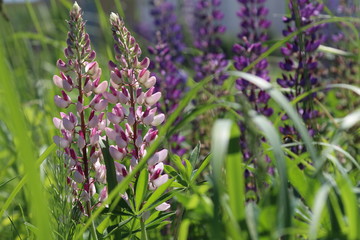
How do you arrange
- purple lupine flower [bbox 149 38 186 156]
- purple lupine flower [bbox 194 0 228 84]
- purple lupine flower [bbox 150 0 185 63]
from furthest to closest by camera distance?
1. purple lupine flower [bbox 150 0 185 63]
2. purple lupine flower [bbox 194 0 228 84]
3. purple lupine flower [bbox 149 38 186 156]

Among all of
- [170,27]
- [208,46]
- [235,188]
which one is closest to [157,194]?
[235,188]

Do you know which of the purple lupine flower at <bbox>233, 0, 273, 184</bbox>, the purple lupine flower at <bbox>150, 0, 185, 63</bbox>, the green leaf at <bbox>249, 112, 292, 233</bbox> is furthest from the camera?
the purple lupine flower at <bbox>150, 0, 185, 63</bbox>

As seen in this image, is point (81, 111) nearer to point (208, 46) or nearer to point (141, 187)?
point (141, 187)

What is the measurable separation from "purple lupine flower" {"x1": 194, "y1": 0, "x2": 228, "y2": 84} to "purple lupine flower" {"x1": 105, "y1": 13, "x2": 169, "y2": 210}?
137 centimetres

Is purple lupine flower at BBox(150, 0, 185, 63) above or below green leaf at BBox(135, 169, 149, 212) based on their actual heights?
above

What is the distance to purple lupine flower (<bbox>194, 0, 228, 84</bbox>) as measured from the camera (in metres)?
3.08

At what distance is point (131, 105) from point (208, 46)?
194 centimetres

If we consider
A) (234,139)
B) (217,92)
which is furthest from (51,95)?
(234,139)

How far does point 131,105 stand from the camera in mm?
1562

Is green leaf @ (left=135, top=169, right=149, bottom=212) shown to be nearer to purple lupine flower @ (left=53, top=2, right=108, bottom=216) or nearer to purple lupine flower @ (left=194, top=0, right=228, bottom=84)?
purple lupine flower @ (left=53, top=2, right=108, bottom=216)

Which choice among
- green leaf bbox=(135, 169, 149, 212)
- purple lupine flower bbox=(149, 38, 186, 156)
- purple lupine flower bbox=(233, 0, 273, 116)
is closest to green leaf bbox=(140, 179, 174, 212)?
green leaf bbox=(135, 169, 149, 212)

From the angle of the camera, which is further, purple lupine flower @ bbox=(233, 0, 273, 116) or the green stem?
purple lupine flower @ bbox=(233, 0, 273, 116)

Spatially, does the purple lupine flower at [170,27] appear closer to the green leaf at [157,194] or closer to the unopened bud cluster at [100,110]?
the unopened bud cluster at [100,110]

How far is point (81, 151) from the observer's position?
172 centimetres
